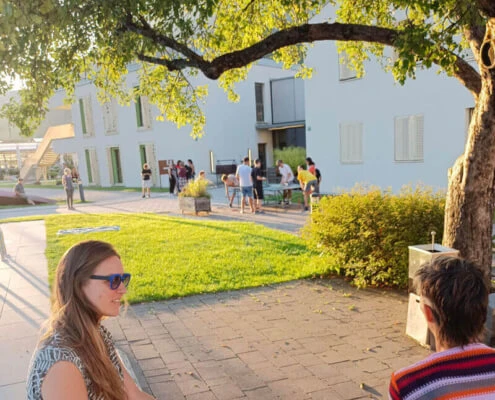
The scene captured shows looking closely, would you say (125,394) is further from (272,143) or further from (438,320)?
(272,143)

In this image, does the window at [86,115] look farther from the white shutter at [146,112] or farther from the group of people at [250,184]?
the group of people at [250,184]

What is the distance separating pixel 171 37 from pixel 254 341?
386cm

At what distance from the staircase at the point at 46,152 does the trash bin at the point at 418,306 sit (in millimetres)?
32251

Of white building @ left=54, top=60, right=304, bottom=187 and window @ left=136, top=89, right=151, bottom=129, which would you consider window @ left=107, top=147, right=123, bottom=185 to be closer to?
white building @ left=54, top=60, right=304, bottom=187

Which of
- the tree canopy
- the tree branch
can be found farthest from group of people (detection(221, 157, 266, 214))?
the tree branch

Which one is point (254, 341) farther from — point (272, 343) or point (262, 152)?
point (262, 152)

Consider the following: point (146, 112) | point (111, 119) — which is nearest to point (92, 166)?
point (111, 119)

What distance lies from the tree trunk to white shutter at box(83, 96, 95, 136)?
2846cm

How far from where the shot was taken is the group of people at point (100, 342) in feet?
4.67

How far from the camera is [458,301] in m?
1.46

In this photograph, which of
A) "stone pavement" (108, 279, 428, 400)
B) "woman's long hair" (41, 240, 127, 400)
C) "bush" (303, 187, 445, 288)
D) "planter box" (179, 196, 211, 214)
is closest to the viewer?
"woman's long hair" (41, 240, 127, 400)

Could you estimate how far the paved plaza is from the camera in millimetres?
3494

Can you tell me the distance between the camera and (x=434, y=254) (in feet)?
13.8

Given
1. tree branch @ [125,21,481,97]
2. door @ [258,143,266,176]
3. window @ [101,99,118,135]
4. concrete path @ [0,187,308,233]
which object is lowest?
concrete path @ [0,187,308,233]
